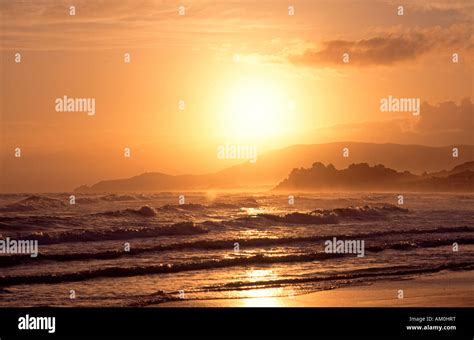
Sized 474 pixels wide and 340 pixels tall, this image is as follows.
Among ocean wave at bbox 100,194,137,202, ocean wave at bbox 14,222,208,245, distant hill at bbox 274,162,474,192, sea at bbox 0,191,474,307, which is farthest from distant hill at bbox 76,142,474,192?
ocean wave at bbox 14,222,208,245

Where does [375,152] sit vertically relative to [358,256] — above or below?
above

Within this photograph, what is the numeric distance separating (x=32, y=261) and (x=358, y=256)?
33.4 ft

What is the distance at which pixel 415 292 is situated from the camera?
59.5ft

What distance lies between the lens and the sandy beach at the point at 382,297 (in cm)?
1667

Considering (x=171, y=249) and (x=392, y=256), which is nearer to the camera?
(x=392, y=256)

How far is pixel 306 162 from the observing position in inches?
3108

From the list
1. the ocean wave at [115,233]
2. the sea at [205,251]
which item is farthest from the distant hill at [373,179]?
the ocean wave at [115,233]

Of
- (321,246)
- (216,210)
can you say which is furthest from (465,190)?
(321,246)

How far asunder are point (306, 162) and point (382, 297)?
6171 cm

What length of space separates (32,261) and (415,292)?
1140cm

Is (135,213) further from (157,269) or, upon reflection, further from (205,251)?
(157,269)
